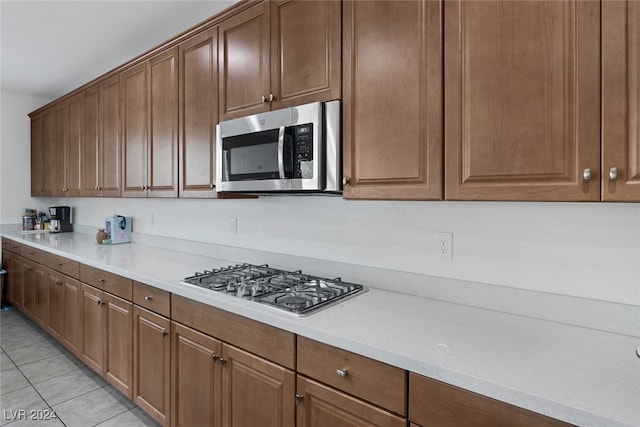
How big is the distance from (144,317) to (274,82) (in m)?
1.48

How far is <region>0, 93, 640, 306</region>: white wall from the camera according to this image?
1.18 m

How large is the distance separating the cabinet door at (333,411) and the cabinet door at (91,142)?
9.65 feet

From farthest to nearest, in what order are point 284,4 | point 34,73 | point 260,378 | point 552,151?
point 34,73 → point 284,4 → point 260,378 → point 552,151

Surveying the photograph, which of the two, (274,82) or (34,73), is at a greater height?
(34,73)

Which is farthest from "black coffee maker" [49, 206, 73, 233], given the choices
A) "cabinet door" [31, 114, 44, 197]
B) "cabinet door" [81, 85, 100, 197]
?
"cabinet door" [81, 85, 100, 197]

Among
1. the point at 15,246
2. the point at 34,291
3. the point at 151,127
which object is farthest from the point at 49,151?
the point at 151,127

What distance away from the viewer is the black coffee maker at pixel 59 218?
4133 mm

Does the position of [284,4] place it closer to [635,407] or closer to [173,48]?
[173,48]

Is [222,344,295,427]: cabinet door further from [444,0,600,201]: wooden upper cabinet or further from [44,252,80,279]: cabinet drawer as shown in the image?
[44,252,80,279]: cabinet drawer

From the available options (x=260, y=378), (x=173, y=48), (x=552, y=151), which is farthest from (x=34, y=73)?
(x=552, y=151)

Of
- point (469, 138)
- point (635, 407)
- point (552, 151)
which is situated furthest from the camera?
point (469, 138)

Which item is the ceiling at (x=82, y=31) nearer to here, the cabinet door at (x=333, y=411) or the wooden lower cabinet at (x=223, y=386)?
the wooden lower cabinet at (x=223, y=386)

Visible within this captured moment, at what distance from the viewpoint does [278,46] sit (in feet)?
5.67

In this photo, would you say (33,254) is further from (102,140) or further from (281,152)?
(281,152)
